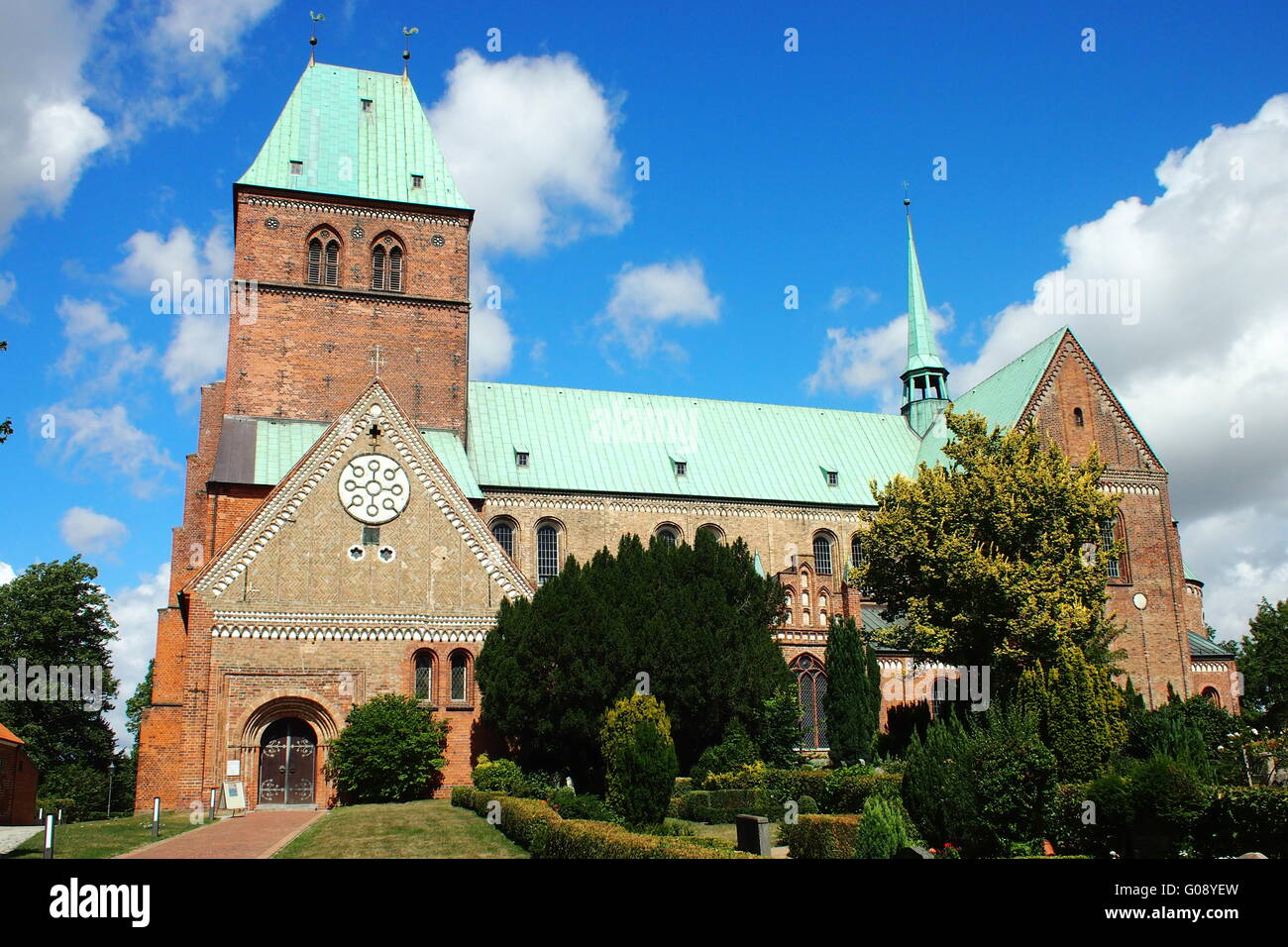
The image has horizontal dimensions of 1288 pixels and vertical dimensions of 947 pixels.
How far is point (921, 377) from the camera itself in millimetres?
52781

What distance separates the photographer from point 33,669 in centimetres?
5228

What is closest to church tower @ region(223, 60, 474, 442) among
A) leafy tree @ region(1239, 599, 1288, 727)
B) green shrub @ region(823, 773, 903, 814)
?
green shrub @ region(823, 773, 903, 814)

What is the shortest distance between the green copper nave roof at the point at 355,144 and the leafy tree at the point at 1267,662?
50883 mm

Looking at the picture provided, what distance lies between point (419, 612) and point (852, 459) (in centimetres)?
2355

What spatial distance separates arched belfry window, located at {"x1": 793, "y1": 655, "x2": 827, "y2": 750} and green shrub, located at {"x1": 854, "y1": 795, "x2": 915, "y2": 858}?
20614mm

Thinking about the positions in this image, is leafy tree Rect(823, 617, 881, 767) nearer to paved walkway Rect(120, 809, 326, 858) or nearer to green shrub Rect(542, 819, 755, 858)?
paved walkway Rect(120, 809, 326, 858)

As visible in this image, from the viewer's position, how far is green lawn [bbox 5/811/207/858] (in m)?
19.2

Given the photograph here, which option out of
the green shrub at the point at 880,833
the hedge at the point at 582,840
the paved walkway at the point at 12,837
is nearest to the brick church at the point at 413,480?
the paved walkway at the point at 12,837

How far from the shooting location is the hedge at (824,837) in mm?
19531

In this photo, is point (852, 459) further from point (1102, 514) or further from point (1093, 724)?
point (1093, 724)

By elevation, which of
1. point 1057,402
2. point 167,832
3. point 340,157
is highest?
point 340,157

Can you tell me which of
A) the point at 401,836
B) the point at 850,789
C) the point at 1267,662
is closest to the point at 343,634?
the point at 401,836

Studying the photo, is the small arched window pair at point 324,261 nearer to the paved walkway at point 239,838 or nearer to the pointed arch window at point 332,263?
the pointed arch window at point 332,263
